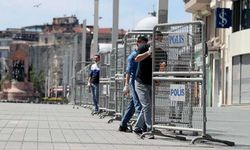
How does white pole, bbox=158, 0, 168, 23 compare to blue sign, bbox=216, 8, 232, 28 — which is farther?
blue sign, bbox=216, 8, 232, 28

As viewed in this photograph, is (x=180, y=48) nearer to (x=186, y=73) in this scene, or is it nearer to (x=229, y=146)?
(x=186, y=73)

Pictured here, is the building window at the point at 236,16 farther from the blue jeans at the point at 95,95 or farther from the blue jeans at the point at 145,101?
the blue jeans at the point at 145,101

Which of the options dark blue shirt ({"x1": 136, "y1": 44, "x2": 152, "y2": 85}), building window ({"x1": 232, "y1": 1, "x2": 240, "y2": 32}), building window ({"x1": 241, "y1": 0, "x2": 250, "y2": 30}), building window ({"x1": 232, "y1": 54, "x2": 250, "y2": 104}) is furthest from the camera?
building window ({"x1": 232, "y1": 1, "x2": 240, "y2": 32})

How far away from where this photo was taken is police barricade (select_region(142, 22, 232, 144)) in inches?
498

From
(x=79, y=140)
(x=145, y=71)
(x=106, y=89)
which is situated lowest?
(x=79, y=140)

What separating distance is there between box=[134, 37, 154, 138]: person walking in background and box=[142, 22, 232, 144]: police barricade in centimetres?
14

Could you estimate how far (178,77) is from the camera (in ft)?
42.6

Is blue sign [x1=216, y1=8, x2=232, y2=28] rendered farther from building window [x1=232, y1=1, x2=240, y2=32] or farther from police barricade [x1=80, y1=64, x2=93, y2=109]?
police barricade [x1=80, y1=64, x2=93, y2=109]

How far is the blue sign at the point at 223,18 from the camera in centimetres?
4806

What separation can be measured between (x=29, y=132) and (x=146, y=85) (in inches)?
97.7

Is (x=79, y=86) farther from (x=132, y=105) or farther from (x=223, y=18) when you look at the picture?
(x=132, y=105)

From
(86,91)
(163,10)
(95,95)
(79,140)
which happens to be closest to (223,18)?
(86,91)

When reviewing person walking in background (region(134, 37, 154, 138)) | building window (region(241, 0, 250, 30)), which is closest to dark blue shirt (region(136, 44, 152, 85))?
person walking in background (region(134, 37, 154, 138))

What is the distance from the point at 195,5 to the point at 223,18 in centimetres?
912
